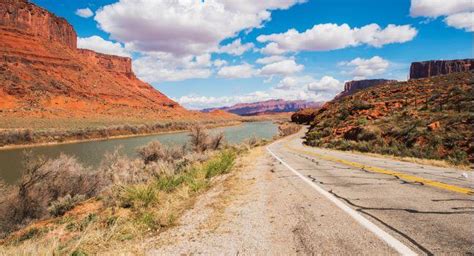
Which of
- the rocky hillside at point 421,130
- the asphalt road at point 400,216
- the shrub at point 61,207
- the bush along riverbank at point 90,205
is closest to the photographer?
the asphalt road at point 400,216

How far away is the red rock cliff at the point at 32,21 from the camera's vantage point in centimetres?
9712

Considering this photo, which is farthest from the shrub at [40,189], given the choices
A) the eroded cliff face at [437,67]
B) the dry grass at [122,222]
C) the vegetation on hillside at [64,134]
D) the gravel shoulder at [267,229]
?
the eroded cliff face at [437,67]

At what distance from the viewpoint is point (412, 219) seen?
4105mm

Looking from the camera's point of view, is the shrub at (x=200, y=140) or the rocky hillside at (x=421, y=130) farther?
the shrub at (x=200, y=140)

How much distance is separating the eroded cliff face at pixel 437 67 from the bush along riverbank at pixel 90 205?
13690 cm

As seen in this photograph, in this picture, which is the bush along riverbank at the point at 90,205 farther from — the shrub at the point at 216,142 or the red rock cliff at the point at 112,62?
the red rock cliff at the point at 112,62

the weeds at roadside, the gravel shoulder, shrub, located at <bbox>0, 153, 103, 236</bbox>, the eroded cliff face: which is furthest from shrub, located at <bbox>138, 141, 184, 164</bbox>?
the eroded cliff face

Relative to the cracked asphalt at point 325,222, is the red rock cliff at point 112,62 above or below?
above

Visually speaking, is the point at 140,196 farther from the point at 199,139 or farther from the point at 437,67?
the point at 437,67

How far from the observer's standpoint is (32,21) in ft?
339

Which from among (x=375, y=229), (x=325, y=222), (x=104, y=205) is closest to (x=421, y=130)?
(x=325, y=222)

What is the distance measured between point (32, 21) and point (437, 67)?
150 meters

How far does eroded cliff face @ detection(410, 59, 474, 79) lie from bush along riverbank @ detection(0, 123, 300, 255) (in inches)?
5390

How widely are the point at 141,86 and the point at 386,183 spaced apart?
176057 millimetres
